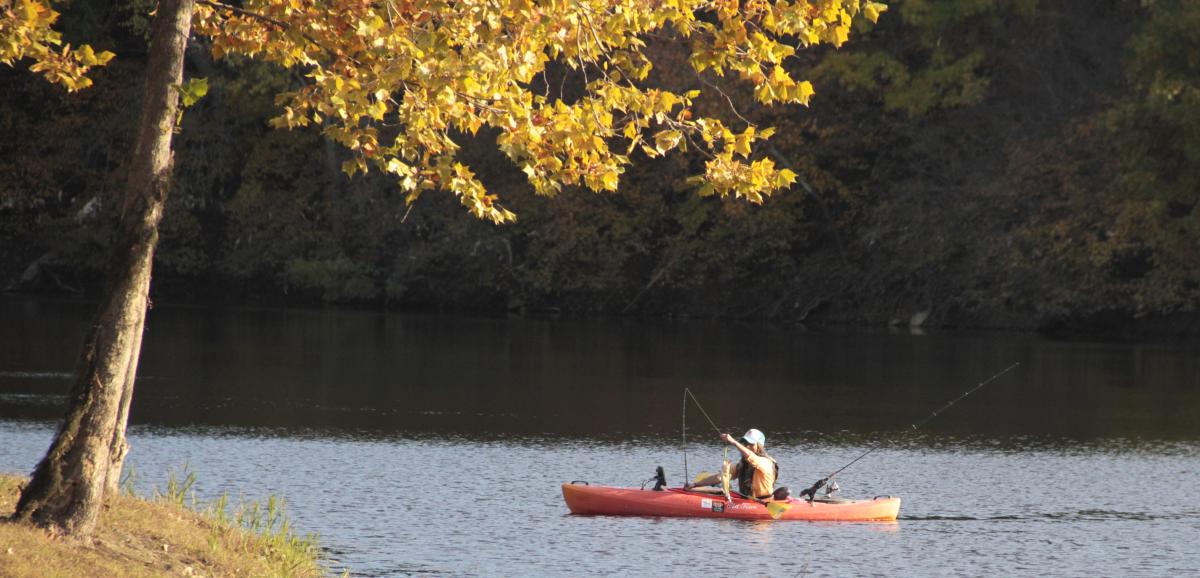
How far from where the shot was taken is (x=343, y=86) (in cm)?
1138

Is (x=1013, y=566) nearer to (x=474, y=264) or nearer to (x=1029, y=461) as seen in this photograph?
(x=1029, y=461)

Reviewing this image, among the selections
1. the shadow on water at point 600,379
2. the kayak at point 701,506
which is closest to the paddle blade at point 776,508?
the kayak at point 701,506

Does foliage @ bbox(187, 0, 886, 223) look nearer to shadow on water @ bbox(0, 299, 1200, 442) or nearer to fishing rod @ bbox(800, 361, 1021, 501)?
fishing rod @ bbox(800, 361, 1021, 501)

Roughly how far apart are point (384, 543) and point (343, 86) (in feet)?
22.4

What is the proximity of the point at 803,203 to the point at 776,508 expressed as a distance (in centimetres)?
3947

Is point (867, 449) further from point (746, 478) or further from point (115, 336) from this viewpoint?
point (115, 336)

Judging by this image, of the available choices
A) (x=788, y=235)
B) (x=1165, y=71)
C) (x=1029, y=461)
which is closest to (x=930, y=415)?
(x=1029, y=461)

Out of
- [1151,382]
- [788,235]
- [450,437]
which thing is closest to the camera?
[450,437]

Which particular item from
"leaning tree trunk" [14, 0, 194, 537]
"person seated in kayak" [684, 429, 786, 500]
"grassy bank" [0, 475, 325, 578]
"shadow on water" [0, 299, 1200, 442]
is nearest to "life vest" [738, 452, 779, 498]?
"person seated in kayak" [684, 429, 786, 500]

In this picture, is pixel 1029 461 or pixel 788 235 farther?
pixel 788 235

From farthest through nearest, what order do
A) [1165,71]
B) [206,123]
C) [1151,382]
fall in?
[206,123] < [1165,71] < [1151,382]

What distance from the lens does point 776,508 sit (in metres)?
19.4

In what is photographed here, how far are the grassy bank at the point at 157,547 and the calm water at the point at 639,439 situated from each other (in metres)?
1.52

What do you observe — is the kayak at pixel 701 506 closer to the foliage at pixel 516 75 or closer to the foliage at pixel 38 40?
the foliage at pixel 516 75
